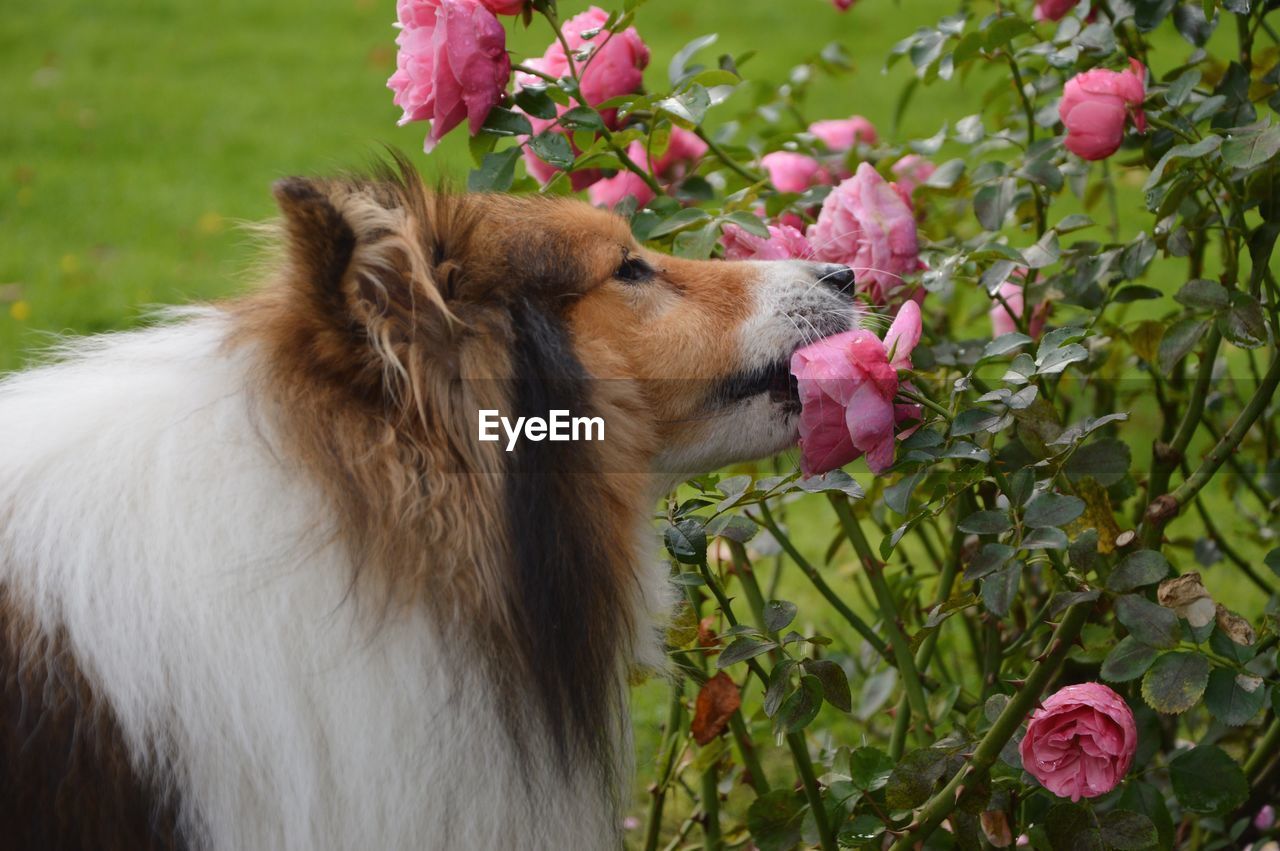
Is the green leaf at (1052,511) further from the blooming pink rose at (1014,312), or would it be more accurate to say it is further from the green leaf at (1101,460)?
the blooming pink rose at (1014,312)

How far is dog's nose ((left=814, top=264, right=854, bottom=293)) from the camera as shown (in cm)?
215

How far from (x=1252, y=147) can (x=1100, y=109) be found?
0.26m

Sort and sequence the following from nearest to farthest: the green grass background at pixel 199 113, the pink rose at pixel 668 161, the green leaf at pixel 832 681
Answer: the green leaf at pixel 832 681
the pink rose at pixel 668 161
the green grass background at pixel 199 113

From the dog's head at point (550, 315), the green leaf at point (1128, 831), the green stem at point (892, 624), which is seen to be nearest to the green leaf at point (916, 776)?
the green leaf at point (1128, 831)

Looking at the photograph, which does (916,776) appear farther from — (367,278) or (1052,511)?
(367,278)

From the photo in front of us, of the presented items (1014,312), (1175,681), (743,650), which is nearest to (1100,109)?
(1014,312)

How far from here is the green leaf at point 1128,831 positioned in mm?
1778

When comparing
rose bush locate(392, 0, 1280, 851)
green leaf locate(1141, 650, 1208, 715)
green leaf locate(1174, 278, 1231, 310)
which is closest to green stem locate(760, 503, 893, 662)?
rose bush locate(392, 0, 1280, 851)

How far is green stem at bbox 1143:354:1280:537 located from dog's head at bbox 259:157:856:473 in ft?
1.84

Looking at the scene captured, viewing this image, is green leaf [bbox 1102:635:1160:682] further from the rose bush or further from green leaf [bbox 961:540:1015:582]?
green leaf [bbox 961:540:1015:582]

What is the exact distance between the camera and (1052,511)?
5.53 ft

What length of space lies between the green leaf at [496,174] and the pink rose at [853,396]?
55 cm

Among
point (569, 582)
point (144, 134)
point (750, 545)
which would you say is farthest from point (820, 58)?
point (144, 134)

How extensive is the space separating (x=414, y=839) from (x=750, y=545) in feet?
4.05
